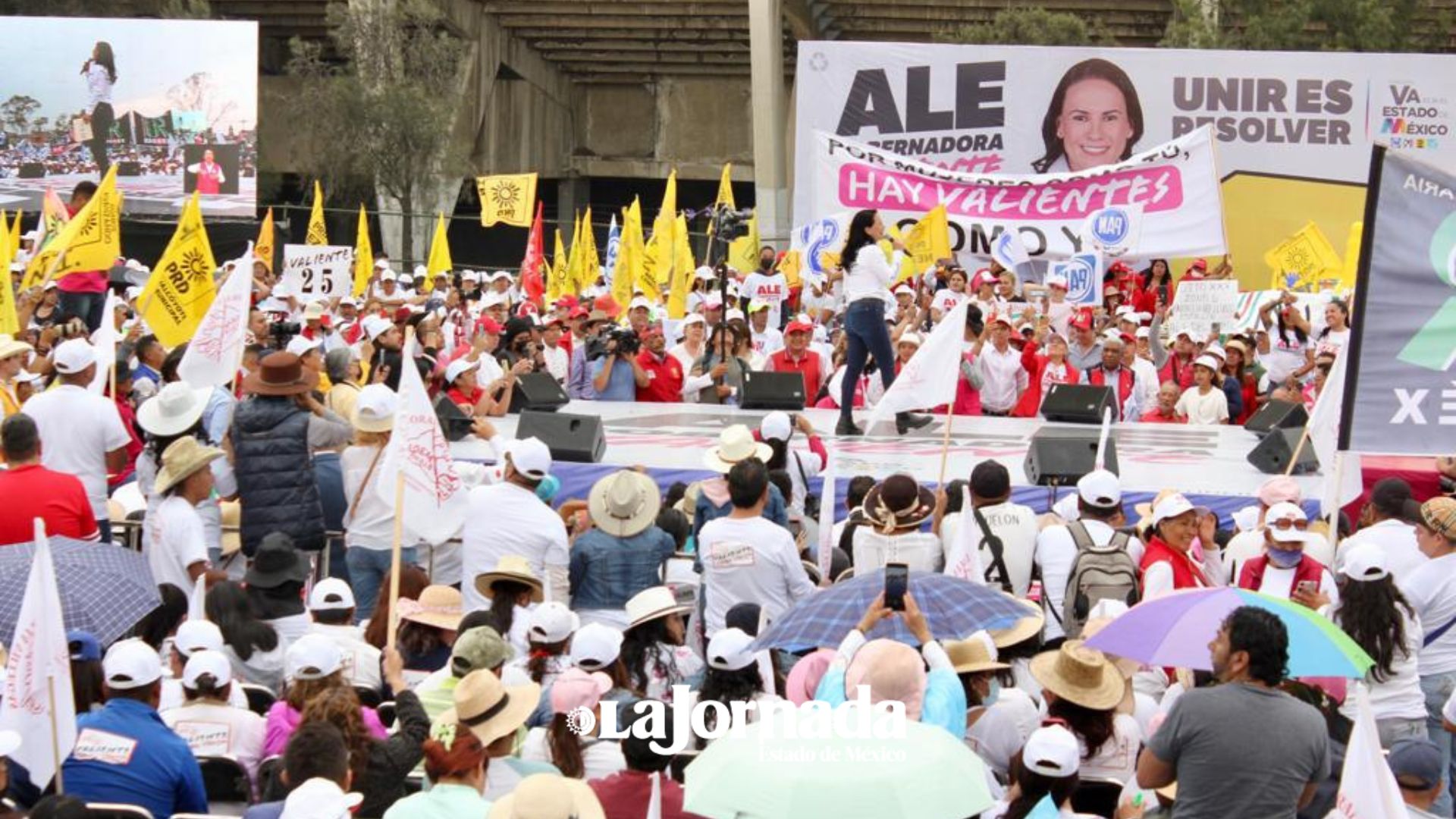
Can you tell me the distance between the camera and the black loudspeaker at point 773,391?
14.8 meters

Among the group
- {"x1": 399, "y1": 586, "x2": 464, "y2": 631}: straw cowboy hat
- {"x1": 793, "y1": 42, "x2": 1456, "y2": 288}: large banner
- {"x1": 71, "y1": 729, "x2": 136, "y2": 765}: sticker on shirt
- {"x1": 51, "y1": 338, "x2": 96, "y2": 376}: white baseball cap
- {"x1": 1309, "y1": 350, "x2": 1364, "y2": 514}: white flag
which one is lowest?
{"x1": 71, "y1": 729, "x2": 136, "y2": 765}: sticker on shirt

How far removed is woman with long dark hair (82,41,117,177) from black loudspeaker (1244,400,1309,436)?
27976mm

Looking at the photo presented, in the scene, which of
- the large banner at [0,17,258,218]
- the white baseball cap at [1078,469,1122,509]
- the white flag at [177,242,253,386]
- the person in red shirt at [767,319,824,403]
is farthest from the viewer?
the large banner at [0,17,258,218]

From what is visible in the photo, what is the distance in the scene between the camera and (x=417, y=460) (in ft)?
26.7

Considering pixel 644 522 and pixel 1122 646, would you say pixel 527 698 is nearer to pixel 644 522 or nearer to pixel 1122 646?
pixel 1122 646

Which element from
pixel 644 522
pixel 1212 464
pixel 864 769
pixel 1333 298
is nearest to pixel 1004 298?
pixel 1333 298

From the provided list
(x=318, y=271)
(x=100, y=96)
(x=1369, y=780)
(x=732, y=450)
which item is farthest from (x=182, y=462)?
(x=100, y=96)

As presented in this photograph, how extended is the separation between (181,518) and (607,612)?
1835 mm

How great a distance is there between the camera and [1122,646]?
6.25 meters

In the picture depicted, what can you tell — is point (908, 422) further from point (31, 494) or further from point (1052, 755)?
point (1052, 755)

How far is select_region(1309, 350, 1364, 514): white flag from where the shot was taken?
8.75 meters

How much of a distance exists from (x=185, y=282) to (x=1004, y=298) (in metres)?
9.83

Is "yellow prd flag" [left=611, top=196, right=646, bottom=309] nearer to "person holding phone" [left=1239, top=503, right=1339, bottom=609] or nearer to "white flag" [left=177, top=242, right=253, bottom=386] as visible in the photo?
"white flag" [left=177, top=242, right=253, bottom=386]

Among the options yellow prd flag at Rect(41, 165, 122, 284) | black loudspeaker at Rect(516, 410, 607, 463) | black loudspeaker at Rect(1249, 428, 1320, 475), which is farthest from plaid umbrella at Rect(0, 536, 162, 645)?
yellow prd flag at Rect(41, 165, 122, 284)
